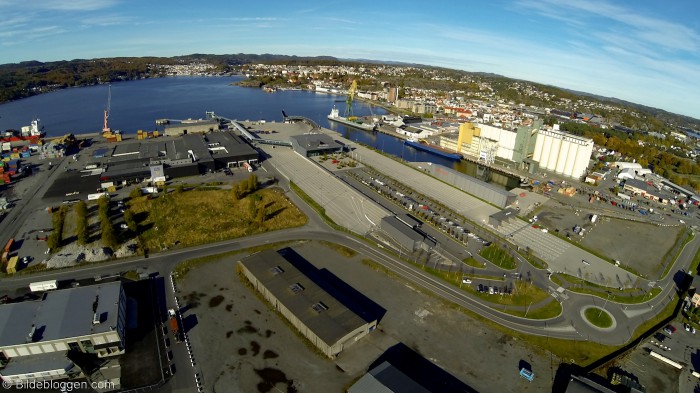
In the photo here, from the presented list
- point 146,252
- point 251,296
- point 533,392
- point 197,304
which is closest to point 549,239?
point 533,392

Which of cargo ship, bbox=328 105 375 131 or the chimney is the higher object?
cargo ship, bbox=328 105 375 131

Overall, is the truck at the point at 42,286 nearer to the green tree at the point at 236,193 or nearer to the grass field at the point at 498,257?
the green tree at the point at 236,193

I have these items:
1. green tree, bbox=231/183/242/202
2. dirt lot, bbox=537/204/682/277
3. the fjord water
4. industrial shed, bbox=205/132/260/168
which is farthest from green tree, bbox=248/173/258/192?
dirt lot, bbox=537/204/682/277

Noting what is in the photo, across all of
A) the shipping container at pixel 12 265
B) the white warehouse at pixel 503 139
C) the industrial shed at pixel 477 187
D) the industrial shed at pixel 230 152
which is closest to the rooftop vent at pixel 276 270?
the shipping container at pixel 12 265

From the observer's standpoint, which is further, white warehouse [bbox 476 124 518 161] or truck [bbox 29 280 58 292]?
white warehouse [bbox 476 124 518 161]

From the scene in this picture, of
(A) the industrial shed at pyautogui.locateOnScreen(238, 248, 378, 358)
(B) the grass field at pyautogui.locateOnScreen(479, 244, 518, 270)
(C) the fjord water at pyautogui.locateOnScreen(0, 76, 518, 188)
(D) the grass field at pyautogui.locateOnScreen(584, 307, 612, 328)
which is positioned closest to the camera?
(A) the industrial shed at pyautogui.locateOnScreen(238, 248, 378, 358)

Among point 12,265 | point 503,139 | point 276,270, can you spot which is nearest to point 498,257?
point 276,270

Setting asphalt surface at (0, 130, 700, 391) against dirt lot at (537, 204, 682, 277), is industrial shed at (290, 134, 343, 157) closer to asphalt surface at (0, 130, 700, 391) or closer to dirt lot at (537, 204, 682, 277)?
asphalt surface at (0, 130, 700, 391)
